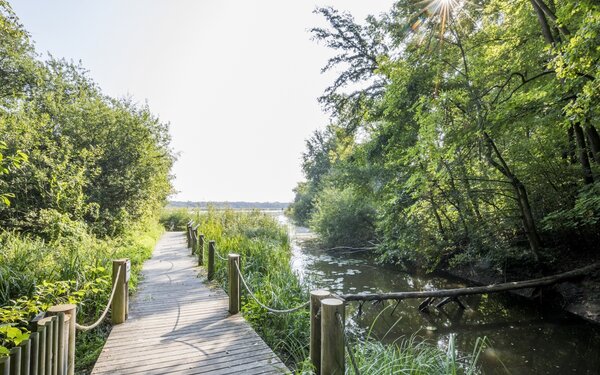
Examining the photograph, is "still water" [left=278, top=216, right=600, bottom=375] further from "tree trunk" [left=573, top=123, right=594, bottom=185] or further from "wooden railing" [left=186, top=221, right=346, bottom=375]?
"tree trunk" [left=573, top=123, right=594, bottom=185]

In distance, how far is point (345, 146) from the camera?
1678cm

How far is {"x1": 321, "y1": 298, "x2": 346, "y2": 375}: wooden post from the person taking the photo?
264 cm

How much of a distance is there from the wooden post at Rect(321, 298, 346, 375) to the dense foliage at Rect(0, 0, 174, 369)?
9.71 feet

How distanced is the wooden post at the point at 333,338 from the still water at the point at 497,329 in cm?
157

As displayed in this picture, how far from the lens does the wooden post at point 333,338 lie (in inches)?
104

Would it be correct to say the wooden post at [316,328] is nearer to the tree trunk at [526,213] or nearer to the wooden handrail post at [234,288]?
the wooden handrail post at [234,288]

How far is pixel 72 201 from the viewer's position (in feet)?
27.0

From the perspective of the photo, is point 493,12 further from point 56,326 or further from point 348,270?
point 56,326

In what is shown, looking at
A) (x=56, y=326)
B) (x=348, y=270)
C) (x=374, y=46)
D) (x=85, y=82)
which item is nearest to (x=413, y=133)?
(x=348, y=270)

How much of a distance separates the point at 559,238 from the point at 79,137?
49.2 ft

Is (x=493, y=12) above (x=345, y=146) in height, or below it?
above

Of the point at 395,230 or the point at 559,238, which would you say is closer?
the point at 559,238

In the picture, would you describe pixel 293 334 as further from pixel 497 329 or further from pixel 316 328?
Answer: pixel 497 329

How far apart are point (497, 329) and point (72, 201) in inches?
434
